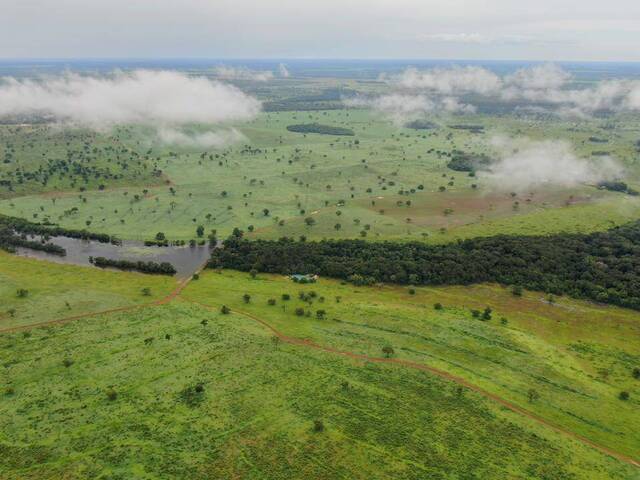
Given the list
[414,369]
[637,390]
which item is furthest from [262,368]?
[637,390]

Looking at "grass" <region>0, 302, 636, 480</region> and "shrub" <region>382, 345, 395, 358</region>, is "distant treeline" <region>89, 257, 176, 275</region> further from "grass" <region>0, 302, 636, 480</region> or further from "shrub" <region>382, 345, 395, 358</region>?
"shrub" <region>382, 345, 395, 358</region>

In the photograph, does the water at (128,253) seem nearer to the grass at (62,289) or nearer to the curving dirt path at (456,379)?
the grass at (62,289)

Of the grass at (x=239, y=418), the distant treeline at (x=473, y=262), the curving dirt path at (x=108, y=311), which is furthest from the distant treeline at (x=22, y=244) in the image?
the grass at (x=239, y=418)

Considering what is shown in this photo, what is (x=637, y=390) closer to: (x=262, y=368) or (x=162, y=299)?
(x=262, y=368)

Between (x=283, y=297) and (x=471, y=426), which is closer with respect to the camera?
(x=471, y=426)

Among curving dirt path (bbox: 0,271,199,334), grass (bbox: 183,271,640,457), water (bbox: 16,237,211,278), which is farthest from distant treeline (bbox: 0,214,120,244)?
grass (bbox: 183,271,640,457)
